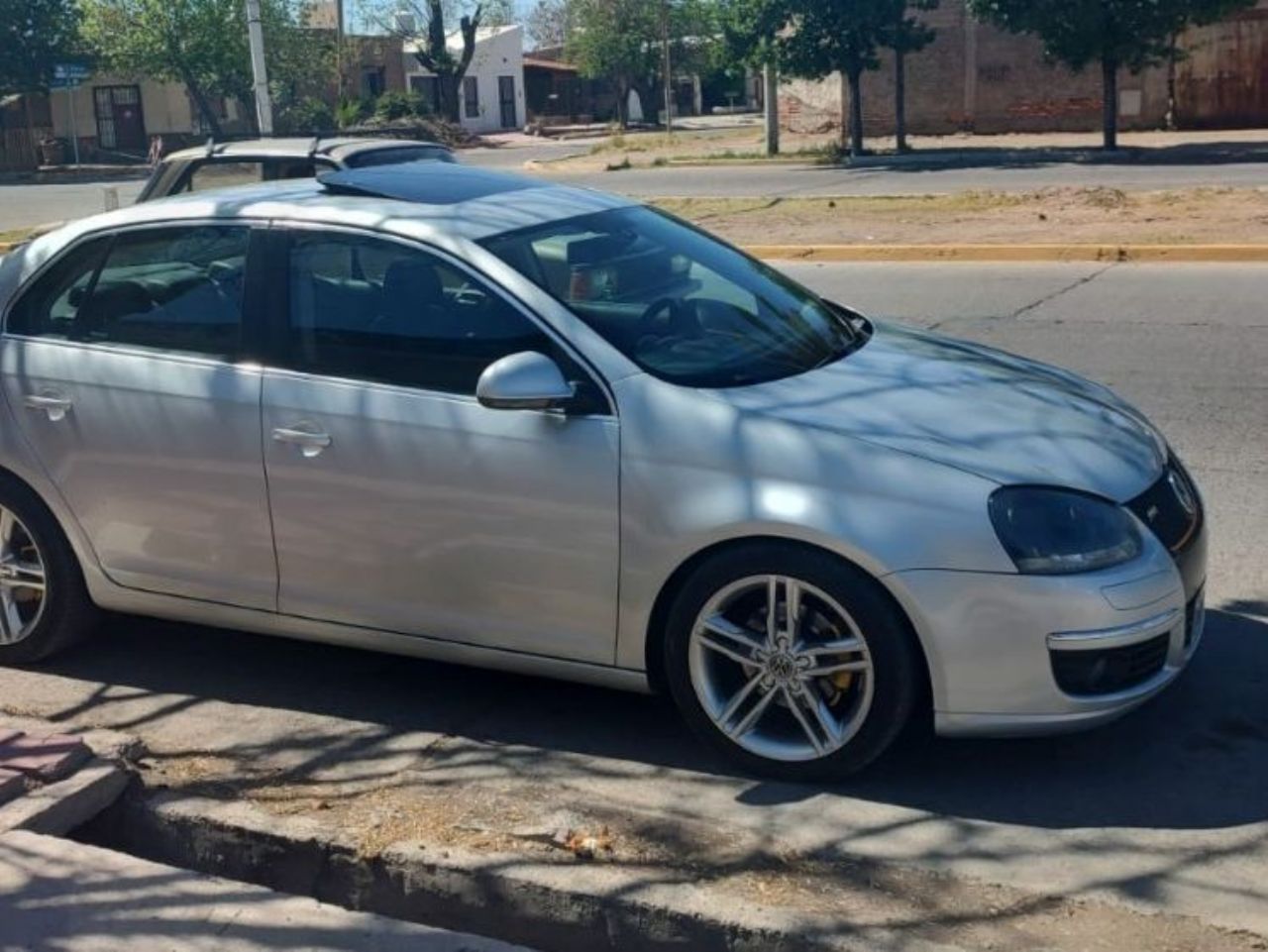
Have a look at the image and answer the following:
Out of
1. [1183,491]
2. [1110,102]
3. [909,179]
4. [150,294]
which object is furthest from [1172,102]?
[150,294]

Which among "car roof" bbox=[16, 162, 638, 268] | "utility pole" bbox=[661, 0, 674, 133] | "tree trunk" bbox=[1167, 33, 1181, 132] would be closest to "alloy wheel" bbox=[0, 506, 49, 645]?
"car roof" bbox=[16, 162, 638, 268]

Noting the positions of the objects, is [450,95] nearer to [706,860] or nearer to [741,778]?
[741,778]

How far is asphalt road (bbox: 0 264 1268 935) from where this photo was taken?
12.9ft

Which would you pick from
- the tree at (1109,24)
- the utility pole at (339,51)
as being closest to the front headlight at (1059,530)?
the tree at (1109,24)

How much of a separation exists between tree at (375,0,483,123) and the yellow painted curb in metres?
46.6

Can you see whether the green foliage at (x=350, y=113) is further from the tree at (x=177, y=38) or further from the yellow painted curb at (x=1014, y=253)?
the yellow painted curb at (x=1014, y=253)

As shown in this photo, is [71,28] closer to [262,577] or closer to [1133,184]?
[1133,184]

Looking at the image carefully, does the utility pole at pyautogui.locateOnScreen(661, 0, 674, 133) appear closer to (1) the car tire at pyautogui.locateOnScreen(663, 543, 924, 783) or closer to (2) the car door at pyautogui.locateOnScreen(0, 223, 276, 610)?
(2) the car door at pyautogui.locateOnScreen(0, 223, 276, 610)

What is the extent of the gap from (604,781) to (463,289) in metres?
1.55

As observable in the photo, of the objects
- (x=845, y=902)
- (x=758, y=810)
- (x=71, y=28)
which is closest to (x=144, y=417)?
(x=758, y=810)

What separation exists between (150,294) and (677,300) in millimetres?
1807

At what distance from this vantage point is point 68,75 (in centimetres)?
5216

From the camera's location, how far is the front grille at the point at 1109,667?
409 centimetres

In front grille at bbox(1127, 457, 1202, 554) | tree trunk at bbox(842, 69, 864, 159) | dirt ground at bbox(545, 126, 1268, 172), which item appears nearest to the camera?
front grille at bbox(1127, 457, 1202, 554)
